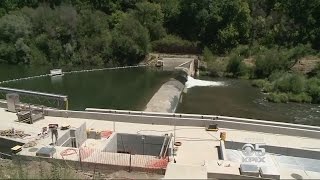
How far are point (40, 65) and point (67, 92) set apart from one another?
1880 cm

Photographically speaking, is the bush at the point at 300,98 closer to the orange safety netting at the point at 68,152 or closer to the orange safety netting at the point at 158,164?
the orange safety netting at the point at 158,164

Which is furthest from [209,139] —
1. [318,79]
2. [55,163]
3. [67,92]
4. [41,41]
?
[41,41]

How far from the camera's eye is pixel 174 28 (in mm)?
67250

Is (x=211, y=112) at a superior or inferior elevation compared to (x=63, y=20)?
inferior

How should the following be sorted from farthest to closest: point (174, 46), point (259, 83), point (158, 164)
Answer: point (174, 46) → point (259, 83) → point (158, 164)

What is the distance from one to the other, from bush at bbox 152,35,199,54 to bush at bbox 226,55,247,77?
32.9ft

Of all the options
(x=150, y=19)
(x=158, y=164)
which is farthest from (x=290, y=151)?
(x=150, y=19)

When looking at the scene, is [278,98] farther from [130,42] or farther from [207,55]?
[130,42]

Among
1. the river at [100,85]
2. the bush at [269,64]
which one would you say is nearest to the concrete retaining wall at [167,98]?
the river at [100,85]

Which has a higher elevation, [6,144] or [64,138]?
[64,138]

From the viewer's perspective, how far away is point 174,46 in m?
61.6

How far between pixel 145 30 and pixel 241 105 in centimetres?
2606

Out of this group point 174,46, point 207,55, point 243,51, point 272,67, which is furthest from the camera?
point 174,46

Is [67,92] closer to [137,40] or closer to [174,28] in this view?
[137,40]
